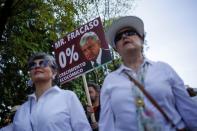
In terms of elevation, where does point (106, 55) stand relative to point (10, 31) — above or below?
below

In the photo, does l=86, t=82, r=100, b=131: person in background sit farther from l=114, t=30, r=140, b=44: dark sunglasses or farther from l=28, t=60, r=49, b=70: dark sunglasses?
l=114, t=30, r=140, b=44: dark sunglasses

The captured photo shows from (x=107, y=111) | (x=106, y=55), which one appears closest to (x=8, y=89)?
(x=106, y=55)

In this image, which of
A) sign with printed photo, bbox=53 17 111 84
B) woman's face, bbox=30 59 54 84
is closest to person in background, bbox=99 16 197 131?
woman's face, bbox=30 59 54 84

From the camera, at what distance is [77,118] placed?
3822 millimetres

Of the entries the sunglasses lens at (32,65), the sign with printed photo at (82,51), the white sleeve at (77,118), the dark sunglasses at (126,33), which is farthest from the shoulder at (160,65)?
the sign with printed photo at (82,51)

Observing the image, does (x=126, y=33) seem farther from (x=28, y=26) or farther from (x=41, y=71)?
(x=28, y=26)

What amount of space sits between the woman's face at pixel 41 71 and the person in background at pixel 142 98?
101 cm

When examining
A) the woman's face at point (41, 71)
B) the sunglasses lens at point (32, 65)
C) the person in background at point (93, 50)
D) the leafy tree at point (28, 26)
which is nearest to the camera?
the woman's face at point (41, 71)

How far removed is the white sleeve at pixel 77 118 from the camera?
3.79m

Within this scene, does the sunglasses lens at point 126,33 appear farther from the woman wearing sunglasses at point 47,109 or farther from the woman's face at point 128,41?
the woman wearing sunglasses at point 47,109

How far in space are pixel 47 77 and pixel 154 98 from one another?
1.49 meters

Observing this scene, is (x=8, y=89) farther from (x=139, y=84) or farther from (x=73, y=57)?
(x=139, y=84)

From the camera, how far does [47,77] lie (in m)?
4.17

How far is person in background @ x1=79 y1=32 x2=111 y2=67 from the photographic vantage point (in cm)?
750
